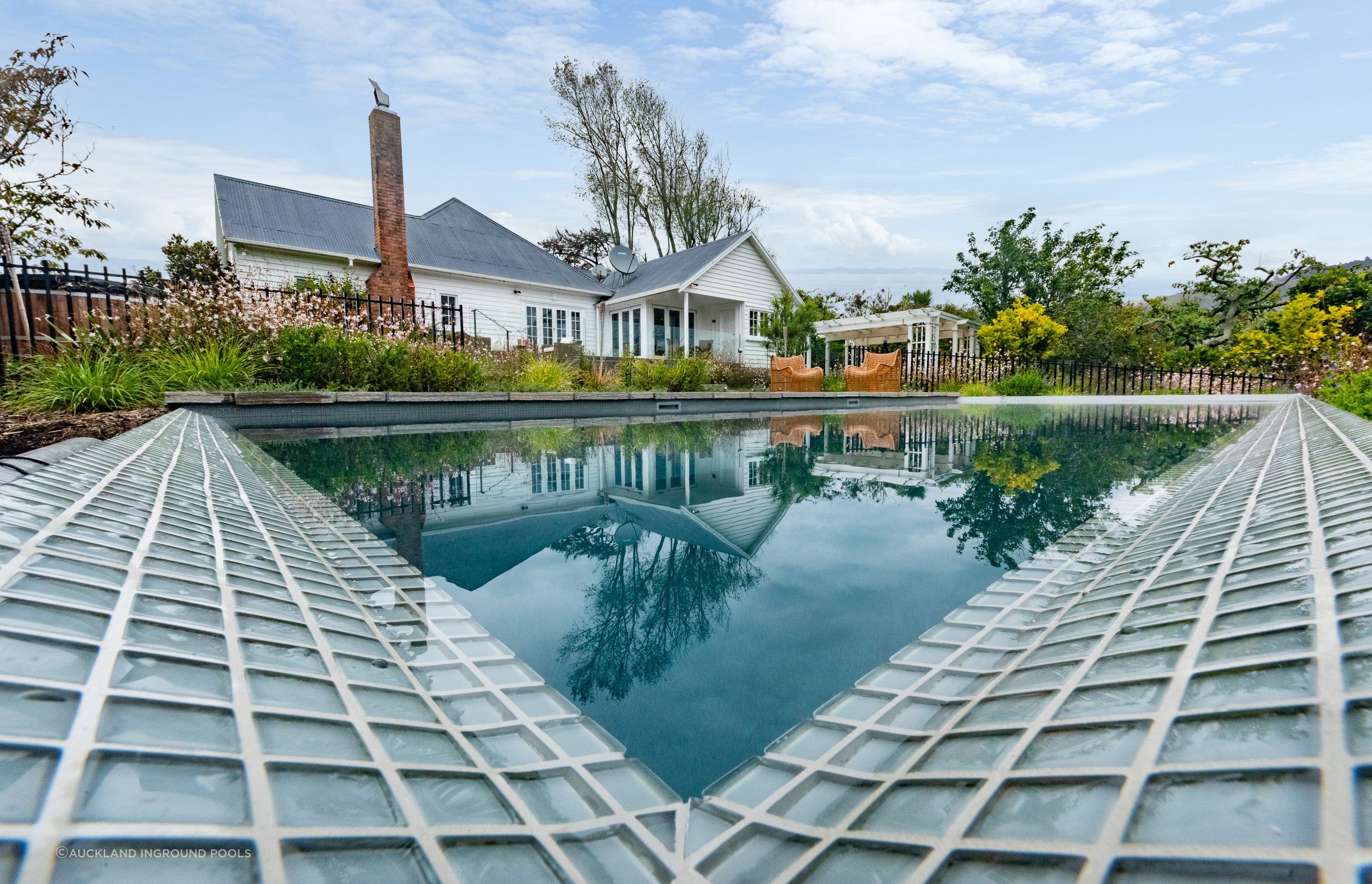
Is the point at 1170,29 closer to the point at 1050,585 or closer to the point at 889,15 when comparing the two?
the point at 889,15

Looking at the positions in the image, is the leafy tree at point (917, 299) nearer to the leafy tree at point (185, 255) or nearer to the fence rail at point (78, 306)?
the fence rail at point (78, 306)

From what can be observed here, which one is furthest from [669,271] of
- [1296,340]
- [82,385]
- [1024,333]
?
[1296,340]

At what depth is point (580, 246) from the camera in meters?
27.3

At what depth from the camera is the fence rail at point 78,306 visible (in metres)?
6.41

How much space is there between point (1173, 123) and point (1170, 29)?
122 inches

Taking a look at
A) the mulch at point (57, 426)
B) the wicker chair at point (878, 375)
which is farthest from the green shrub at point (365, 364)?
the wicker chair at point (878, 375)

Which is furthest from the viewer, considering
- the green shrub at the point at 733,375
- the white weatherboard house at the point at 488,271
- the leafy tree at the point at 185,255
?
the leafy tree at the point at 185,255

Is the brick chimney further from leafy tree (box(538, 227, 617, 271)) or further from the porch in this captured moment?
leafy tree (box(538, 227, 617, 271))

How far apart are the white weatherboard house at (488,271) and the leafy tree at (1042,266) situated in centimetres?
1059

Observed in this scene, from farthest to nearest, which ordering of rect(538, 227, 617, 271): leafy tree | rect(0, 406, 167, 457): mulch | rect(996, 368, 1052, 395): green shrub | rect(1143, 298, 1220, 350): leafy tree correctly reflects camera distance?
rect(538, 227, 617, 271): leafy tree
rect(1143, 298, 1220, 350): leafy tree
rect(996, 368, 1052, 395): green shrub
rect(0, 406, 167, 457): mulch

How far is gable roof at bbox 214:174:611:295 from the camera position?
45.4ft

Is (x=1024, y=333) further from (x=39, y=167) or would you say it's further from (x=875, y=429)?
(x=39, y=167)

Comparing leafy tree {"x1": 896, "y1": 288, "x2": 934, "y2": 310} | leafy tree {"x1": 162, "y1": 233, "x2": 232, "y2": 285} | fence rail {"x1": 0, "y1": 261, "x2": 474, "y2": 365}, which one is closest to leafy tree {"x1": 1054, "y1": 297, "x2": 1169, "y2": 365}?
leafy tree {"x1": 896, "y1": 288, "x2": 934, "y2": 310}

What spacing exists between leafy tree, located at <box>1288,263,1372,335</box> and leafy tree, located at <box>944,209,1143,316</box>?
19.3 feet
